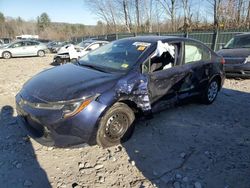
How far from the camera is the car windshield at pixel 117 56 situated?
3.71 meters

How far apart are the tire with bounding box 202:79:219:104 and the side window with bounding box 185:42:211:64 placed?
61cm

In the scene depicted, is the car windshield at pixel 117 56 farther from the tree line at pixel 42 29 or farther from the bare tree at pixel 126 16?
the tree line at pixel 42 29

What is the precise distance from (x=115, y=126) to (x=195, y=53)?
2430 millimetres

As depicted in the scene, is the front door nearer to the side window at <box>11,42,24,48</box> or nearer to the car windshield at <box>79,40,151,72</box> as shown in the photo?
the car windshield at <box>79,40,151,72</box>

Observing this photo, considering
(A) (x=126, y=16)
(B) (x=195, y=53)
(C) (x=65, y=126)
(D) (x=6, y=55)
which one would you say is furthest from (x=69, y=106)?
(A) (x=126, y=16)

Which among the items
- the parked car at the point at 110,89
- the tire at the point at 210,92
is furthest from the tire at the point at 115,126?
the tire at the point at 210,92

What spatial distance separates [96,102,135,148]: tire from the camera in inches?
125

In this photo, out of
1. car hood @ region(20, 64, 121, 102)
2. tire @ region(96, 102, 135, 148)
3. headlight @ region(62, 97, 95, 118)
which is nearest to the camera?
headlight @ region(62, 97, 95, 118)

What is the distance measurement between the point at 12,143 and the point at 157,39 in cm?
292

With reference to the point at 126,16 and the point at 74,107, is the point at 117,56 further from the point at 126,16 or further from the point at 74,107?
the point at 126,16

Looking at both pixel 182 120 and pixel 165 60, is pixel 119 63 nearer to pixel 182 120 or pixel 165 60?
pixel 165 60

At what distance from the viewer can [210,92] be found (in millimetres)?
Answer: 5289

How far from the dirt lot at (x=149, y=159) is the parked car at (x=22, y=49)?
15.0 m

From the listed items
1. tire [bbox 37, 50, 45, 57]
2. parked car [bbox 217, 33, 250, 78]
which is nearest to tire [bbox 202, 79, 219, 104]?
A: parked car [bbox 217, 33, 250, 78]
